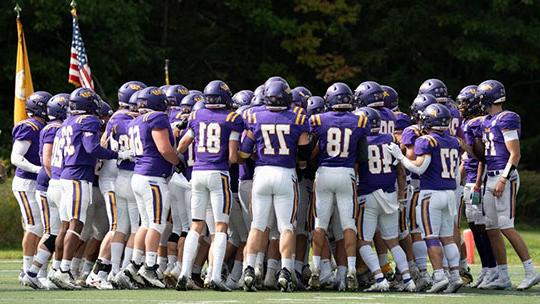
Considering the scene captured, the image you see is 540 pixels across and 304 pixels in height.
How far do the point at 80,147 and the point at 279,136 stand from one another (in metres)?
2.19

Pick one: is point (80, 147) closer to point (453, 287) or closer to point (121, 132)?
point (121, 132)

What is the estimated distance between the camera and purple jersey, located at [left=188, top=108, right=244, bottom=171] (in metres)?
15.2

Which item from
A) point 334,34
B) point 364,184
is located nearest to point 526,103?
point 334,34

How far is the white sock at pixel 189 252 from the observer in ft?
49.3

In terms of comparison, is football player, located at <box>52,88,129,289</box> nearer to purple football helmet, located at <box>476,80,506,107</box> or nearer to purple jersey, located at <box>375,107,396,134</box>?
purple jersey, located at <box>375,107,396,134</box>

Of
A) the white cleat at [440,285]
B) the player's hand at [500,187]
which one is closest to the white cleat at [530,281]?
the player's hand at [500,187]

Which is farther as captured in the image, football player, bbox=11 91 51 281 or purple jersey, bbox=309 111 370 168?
football player, bbox=11 91 51 281

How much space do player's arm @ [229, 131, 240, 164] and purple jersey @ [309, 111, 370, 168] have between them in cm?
80

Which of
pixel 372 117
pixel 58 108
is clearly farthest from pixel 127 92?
pixel 372 117

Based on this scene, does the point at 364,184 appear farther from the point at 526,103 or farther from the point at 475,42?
the point at 526,103

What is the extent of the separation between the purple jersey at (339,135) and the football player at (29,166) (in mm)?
3275

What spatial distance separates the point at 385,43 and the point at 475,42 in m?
2.37

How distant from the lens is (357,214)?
15.4 meters

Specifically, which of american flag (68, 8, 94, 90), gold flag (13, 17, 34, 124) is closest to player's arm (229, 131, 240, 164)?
american flag (68, 8, 94, 90)
